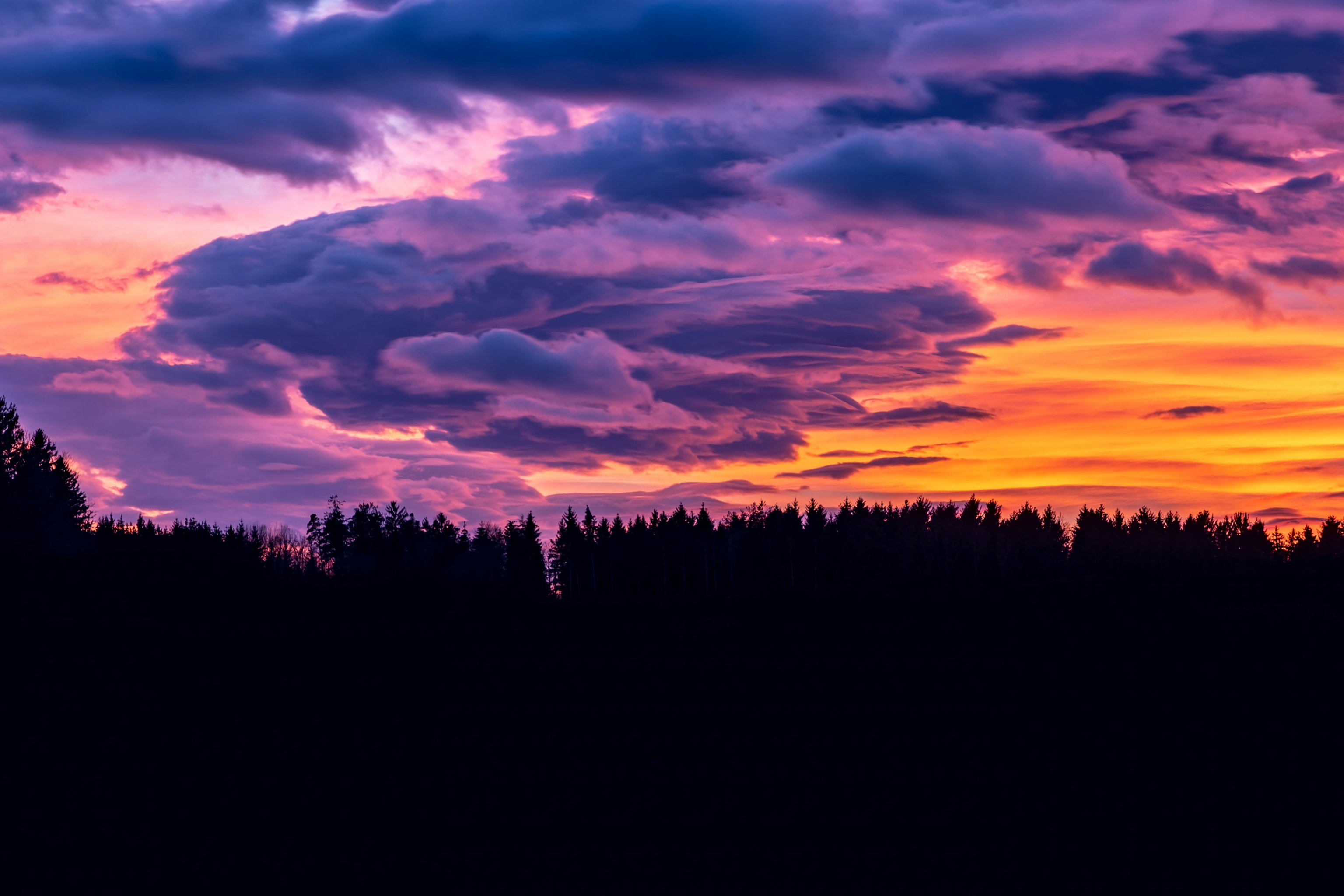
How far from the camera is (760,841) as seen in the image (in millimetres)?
30875

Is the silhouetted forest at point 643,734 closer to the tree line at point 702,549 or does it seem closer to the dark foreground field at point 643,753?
the dark foreground field at point 643,753

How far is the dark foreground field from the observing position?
29125 millimetres

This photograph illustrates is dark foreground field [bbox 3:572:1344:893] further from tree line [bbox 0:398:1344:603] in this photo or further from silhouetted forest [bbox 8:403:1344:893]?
tree line [bbox 0:398:1344:603]

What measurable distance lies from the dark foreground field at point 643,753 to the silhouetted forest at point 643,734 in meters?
0.15

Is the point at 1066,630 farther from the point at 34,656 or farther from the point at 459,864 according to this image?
the point at 34,656

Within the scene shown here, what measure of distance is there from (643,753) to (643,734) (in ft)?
7.19

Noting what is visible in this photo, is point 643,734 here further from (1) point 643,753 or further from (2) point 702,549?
(2) point 702,549

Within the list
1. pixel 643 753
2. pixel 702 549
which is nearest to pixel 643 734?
pixel 643 753

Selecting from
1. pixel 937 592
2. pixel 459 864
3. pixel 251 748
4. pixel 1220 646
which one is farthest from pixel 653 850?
pixel 937 592

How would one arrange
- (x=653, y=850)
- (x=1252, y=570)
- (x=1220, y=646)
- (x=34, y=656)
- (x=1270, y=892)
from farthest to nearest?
1. (x=1252, y=570)
2. (x=1220, y=646)
3. (x=34, y=656)
4. (x=653, y=850)
5. (x=1270, y=892)

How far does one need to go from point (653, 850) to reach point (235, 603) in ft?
120

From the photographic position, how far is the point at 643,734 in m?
40.2

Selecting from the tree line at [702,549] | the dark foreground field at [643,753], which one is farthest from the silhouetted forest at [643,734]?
the tree line at [702,549]

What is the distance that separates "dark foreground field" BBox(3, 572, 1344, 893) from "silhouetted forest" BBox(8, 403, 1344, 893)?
0.15 meters
